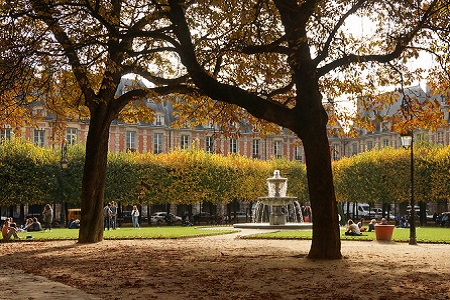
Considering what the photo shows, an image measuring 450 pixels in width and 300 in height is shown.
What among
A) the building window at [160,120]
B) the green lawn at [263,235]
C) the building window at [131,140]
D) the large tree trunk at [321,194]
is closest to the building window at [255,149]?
the building window at [160,120]

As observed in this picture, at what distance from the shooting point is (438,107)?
1591 cm

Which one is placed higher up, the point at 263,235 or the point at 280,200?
the point at 280,200

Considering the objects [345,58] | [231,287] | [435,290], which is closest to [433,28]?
[345,58]

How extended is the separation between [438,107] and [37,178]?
3200 centimetres

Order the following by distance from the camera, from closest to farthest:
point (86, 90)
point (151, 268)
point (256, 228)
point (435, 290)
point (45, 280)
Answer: point (435, 290) → point (45, 280) → point (151, 268) → point (86, 90) → point (256, 228)

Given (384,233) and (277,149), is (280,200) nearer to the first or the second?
(384,233)

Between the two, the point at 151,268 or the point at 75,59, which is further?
the point at 75,59

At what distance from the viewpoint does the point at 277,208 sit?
109 ft

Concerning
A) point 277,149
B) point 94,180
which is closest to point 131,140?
point 277,149

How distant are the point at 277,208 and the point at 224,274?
22.1m

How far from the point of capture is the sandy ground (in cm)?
923

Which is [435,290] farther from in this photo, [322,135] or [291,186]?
[291,186]

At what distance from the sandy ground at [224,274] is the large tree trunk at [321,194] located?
0.49 m

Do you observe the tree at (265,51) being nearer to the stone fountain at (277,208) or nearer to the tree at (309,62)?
the tree at (309,62)
